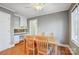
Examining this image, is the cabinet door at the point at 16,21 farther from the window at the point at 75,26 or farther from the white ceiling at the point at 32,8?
the window at the point at 75,26

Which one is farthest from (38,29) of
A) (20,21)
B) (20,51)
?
(20,51)

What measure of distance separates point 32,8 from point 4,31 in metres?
0.59

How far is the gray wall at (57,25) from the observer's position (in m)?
1.70

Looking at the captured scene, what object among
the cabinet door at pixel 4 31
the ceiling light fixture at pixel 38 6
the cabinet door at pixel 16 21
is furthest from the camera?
the cabinet door at pixel 16 21

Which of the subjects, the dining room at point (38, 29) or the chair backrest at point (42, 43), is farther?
the chair backrest at point (42, 43)

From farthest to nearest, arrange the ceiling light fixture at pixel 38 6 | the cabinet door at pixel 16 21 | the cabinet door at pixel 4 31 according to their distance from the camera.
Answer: the cabinet door at pixel 16 21 → the cabinet door at pixel 4 31 → the ceiling light fixture at pixel 38 6

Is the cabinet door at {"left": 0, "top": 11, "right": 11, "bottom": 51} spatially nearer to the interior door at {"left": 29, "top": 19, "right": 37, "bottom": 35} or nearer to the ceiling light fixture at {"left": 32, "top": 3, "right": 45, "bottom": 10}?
the interior door at {"left": 29, "top": 19, "right": 37, "bottom": 35}

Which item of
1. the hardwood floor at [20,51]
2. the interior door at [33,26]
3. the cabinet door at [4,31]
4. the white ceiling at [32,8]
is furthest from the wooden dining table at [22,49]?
the white ceiling at [32,8]

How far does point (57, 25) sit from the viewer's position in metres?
1.76

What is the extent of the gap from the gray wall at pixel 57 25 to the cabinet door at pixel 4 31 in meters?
0.52

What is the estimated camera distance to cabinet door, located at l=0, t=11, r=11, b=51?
1685 mm

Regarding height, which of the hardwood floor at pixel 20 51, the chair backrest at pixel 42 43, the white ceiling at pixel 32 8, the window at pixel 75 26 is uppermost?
the white ceiling at pixel 32 8

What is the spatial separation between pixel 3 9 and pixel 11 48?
0.63 meters
